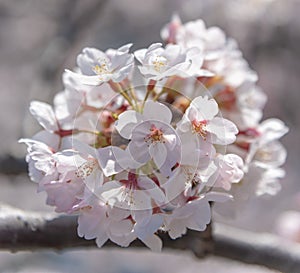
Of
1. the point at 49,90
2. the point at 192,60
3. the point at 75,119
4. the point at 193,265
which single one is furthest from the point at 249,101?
the point at 193,265

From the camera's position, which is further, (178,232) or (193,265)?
(193,265)

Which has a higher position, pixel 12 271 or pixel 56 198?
pixel 12 271

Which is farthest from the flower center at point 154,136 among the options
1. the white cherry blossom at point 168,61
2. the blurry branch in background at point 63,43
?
the blurry branch in background at point 63,43

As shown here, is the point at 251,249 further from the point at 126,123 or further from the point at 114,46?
the point at 114,46

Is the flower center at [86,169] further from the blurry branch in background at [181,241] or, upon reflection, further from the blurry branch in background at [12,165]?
the blurry branch in background at [12,165]

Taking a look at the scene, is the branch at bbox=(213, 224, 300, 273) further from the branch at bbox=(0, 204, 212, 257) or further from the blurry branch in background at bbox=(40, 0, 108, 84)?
the blurry branch in background at bbox=(40, 0, 108, 84)

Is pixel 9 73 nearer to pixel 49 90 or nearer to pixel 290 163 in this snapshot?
pixel 290 163

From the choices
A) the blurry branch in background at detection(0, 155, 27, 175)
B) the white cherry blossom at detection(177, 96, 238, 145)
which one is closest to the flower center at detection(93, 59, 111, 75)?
the white cherry blossom at detection(177, 96, 238, 145)
